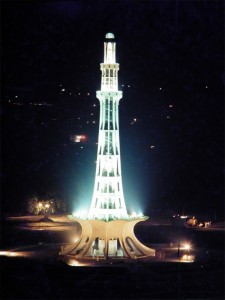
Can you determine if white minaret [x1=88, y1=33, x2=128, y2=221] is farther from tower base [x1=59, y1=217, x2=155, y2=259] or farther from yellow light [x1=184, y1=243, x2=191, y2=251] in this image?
yellow light [x1=184, y1=243, x2=191, y2=251]

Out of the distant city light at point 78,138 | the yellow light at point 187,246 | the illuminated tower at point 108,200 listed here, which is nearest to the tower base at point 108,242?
the illuminated tower at point 108,200

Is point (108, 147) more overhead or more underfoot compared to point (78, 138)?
more underfoot

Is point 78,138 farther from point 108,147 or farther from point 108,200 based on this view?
point 108,200

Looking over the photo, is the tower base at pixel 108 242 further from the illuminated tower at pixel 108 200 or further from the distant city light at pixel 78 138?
the distant city light at pixel 78 138

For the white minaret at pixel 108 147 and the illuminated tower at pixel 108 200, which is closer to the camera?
the illuminated tower at pixel 108 200

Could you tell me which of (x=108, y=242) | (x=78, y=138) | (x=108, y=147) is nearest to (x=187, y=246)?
(x=108, y=242)

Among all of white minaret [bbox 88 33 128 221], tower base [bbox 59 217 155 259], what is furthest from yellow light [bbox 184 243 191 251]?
white minaret [bbox 88 33 128 221]
